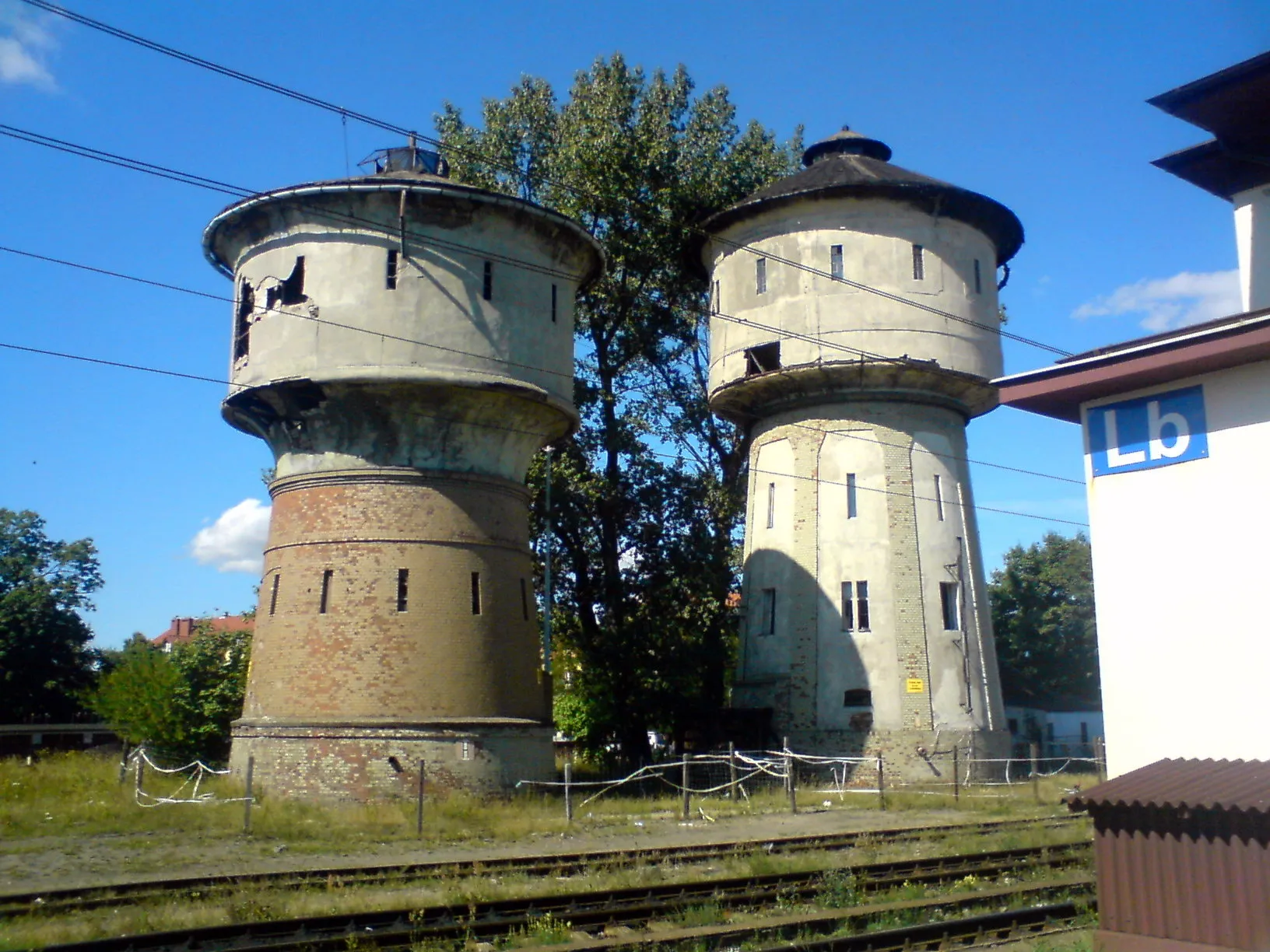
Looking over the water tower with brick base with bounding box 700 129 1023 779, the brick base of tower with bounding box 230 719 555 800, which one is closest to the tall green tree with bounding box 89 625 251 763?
the brick base of tower with bounding box 230 719 555 800

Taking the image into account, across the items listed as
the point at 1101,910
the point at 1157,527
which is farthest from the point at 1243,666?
the point at 1101,910

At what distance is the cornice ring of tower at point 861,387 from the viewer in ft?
85.6

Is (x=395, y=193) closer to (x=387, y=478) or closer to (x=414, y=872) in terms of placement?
(x=387, y=478)

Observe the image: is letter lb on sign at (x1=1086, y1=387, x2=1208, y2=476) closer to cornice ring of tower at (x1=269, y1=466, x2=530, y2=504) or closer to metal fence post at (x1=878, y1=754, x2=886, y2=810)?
metal fence post at (x1=878, y1=754, x2=886, y2=810)

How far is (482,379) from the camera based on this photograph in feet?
66.3

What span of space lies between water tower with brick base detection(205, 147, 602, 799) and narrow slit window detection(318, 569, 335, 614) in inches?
1.1

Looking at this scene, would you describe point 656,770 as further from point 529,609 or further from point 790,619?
point 529,609

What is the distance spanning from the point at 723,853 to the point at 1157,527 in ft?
23.8

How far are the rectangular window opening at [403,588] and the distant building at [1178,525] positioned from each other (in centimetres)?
1263

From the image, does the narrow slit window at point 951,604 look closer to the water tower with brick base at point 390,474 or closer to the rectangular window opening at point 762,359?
the rectangular window opening at point 762,359

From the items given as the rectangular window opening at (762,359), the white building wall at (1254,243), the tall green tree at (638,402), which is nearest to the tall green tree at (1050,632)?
the tall green tree at (638,402)

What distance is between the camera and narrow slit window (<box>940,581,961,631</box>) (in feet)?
85.5

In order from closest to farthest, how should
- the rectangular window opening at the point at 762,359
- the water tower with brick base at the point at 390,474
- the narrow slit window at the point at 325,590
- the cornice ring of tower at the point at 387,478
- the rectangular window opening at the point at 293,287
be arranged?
the water tower with brick base at the point at 390,474 → the narrow slit window at the point at 325,590 → the cornice ring of tower at the point at 387,478 → the rectangular window opening at the point at 293,287 → the rectangular window opening at the point at 762,359

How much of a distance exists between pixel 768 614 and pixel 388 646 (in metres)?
10.6
